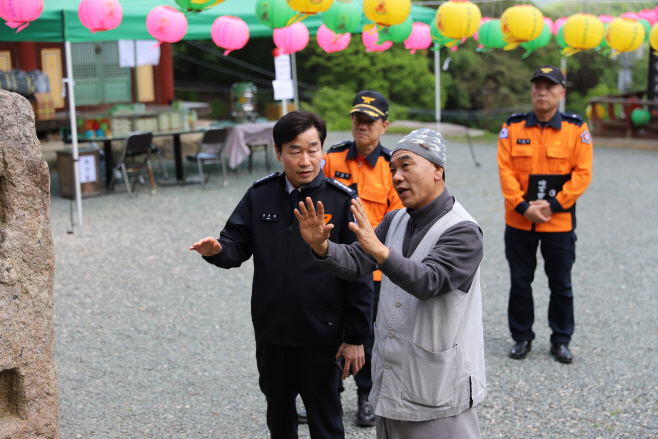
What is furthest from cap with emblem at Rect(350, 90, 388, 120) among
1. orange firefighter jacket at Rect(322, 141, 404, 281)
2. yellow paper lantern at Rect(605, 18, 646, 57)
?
yellow paper lantern at Rect(605, 18, 646, 57)

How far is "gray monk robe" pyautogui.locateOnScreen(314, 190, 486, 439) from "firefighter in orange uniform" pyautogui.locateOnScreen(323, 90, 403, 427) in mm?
1213

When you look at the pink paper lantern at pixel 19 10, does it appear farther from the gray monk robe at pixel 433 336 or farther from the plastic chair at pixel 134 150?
the gray monk robe at pixel 433 336

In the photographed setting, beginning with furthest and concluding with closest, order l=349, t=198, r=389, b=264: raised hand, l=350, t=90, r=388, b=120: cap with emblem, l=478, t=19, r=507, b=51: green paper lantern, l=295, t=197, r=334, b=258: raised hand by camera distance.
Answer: l=478, t=19, r=507, b=51: green paper lantern
l=350, t=90, r=388, b=120: cap with emblem
l=295, t=197, r=334, b=258: raised hand
l=349, t=198, r=389, b=264: raised hand

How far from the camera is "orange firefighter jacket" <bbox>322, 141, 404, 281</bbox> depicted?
11.6ft

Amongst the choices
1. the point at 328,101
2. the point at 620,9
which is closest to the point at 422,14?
the point at 328,101

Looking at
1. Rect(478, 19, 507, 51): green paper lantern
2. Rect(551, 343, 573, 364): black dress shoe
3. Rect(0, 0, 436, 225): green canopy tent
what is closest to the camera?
Rect(551, 343, 573, 364): black dress shoe

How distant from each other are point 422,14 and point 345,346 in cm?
887

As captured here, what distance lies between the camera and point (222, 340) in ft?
15.8

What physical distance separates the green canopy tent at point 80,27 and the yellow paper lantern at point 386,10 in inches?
119

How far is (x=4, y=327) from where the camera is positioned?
2658 millimetres

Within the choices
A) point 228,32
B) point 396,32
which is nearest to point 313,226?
point 228,32

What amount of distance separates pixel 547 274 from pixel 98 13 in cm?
490

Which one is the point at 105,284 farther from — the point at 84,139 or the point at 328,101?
the point at 328,101

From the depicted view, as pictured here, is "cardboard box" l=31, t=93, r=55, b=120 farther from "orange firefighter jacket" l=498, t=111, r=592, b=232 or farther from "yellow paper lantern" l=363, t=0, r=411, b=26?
"orange firefighter jacket" l=498, t=111, r=592, b=232
